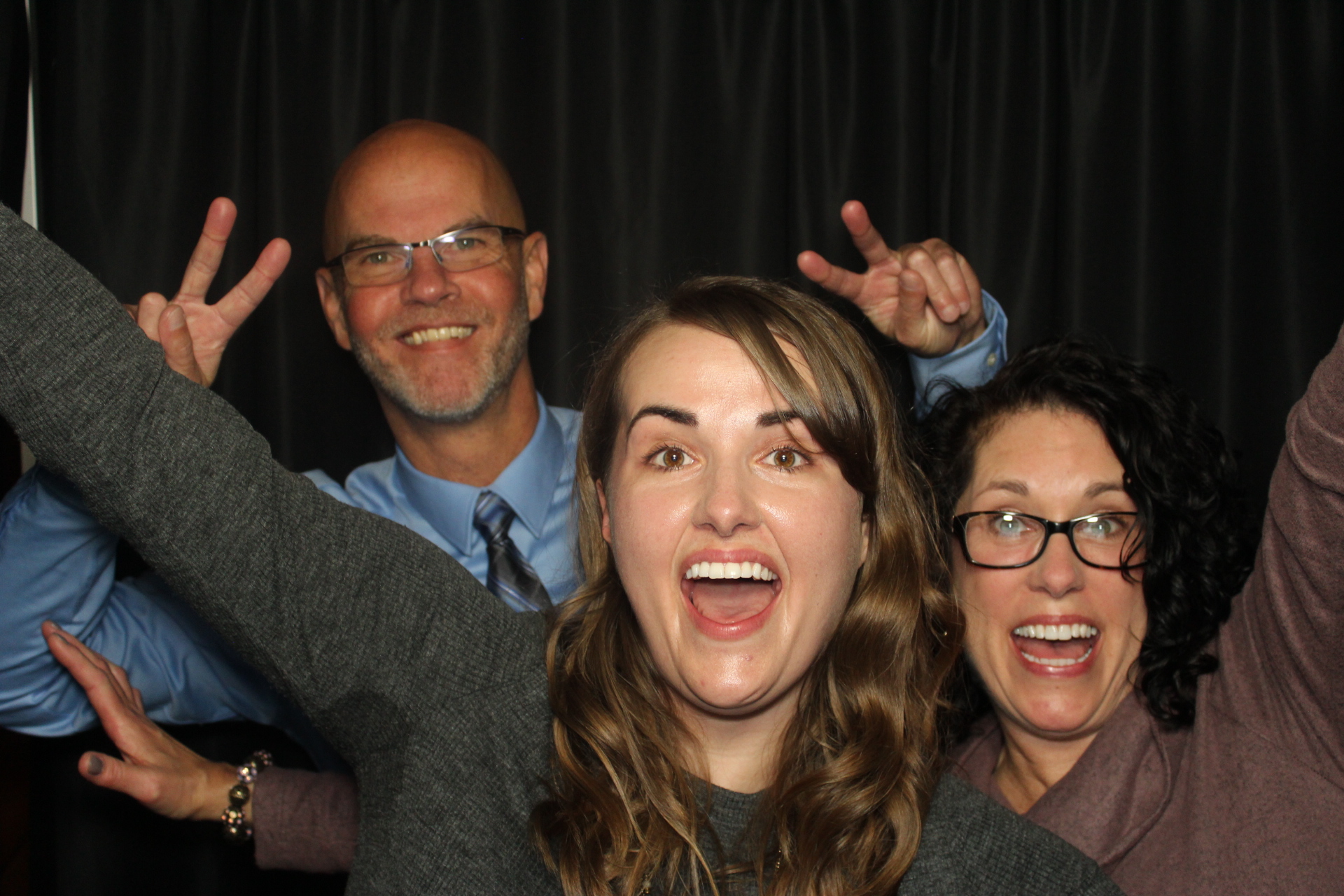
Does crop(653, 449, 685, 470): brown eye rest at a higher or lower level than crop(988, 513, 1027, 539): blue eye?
higher

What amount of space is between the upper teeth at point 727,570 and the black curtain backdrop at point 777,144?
1.27 meters

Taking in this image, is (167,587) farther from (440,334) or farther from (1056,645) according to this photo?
(1056,645)

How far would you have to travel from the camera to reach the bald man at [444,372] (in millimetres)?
1883

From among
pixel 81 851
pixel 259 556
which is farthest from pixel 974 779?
pixel 81 851

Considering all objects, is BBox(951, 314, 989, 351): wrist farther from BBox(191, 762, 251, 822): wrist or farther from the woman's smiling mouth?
BBox(191, 762, 251, 822): wrist

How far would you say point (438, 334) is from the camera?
2123mm

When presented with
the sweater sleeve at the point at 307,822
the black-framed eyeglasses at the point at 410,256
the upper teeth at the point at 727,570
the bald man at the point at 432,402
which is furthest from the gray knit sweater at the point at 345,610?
the black-framed eyeglasses at the point at 410,256

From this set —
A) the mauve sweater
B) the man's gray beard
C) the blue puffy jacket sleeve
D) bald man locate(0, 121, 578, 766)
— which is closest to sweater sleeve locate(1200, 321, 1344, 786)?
the mauve sweater

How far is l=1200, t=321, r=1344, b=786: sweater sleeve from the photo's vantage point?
47.5 inches

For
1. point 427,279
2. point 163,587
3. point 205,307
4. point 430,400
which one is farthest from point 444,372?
point 163,587

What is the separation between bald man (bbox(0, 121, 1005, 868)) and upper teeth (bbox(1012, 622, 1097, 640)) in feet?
1.78

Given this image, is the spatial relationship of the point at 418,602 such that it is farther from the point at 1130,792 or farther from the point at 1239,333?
the point at 1239,333

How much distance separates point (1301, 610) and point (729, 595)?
2.46 ft

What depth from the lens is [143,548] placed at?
107 cm
